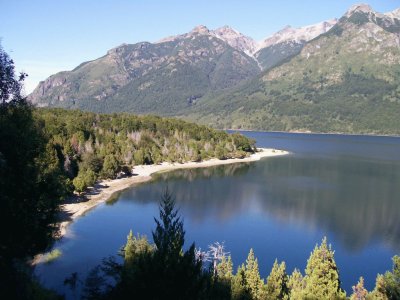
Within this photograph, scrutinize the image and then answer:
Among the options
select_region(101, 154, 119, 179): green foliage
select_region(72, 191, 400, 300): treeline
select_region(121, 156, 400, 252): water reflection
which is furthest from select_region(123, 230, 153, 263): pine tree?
select_region(101, 154, 119, 179): green foliage

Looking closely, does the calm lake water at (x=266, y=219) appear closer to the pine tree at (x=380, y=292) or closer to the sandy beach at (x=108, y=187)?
the sandy beach at (x=108, y=187)

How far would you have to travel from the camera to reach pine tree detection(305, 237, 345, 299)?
112ft

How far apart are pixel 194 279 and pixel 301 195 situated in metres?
91.9

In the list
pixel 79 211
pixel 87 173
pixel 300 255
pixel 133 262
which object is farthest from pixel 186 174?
pixel 133 262

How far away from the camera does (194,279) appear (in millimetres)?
24328

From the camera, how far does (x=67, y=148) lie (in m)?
114

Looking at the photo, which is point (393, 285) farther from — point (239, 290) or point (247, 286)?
point (239, 290)

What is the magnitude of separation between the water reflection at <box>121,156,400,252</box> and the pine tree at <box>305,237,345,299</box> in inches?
1546

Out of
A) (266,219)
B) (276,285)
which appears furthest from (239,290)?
(266,219)

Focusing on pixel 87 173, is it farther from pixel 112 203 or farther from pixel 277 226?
pixel 277 226

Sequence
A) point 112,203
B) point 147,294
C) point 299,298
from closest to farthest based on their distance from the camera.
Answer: point 147,294, point 299,298, point 112,203

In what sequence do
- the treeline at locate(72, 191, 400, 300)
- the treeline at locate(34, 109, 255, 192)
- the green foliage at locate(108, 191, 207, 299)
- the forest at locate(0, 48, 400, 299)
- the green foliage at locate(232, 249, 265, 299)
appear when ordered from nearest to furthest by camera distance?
the green foliage at locate(108, 191, 207, 299), the treeline at locate(72, 191, 400, 300), the forest at locate(0, 48, 400, 299), the green foliage at locate(232, 249, 265, 299), the treeline at locate(34, 109, 255, 192)

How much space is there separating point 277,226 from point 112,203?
3946 cm

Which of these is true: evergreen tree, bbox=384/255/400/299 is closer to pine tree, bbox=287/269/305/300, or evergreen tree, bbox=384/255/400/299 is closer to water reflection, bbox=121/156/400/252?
pine tree, bbox=287/269/305/300
